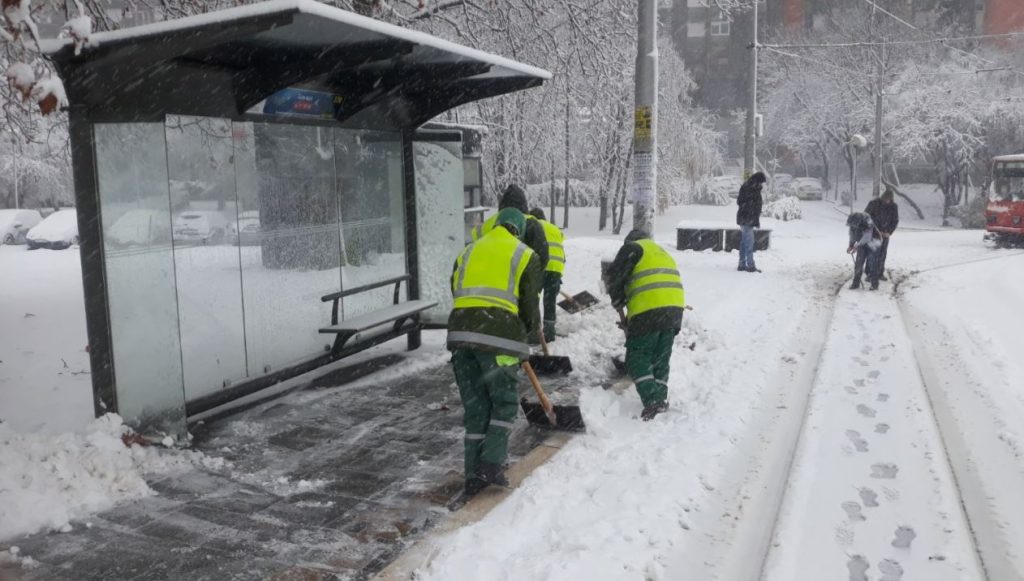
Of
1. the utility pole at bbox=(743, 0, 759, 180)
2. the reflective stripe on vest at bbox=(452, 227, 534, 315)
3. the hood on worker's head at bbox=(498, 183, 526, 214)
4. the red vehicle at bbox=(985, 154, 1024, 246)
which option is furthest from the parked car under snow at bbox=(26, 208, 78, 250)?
the red vehicle at bbox=(985, 154, 1024, 246)

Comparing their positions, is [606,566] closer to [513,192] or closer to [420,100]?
[513,192]

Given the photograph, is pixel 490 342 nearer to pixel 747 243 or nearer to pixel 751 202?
pixel 747 243

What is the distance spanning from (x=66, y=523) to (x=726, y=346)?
6717 millimetres

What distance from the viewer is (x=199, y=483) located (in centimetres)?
521

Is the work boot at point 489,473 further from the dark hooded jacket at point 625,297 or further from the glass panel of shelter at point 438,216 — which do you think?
the glass panel of shelter at point 438,216

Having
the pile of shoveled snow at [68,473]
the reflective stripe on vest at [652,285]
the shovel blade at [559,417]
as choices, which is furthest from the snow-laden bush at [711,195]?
the pile of shoveled snow at [68,473]

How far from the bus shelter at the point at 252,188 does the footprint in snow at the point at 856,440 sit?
4.06m

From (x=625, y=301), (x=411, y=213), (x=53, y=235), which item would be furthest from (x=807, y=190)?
(x=625, y=301)

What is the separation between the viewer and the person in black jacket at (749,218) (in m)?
14.9

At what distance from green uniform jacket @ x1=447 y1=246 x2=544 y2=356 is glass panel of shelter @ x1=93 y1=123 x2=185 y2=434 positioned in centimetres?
222

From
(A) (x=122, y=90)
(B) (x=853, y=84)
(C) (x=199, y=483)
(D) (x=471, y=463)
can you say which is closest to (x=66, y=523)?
(C) (x=199, y=483)

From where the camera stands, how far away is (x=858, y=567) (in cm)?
416

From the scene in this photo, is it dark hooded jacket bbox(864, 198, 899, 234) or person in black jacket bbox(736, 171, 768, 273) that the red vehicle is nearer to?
dark hooded jacket bbox(864, 198, 899, 234)

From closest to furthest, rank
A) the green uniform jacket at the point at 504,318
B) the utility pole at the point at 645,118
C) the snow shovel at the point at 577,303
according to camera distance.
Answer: the green uniform jacket at the point at 504,318 < the utility pole at the point at 645,118 < the snow shovel at the point at 577,303
